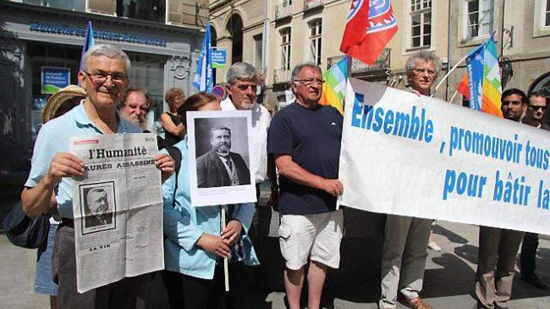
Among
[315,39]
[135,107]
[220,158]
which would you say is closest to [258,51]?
[315,39]

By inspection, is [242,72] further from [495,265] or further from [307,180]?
[495,265]

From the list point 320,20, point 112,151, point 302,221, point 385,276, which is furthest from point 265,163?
point 320,20

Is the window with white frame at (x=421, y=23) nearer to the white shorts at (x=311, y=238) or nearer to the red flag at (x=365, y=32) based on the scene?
the red flag at (x=365, y=32)

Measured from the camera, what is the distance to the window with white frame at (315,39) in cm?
2386

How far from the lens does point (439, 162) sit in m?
3.36

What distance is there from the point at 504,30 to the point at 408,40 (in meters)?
4.41

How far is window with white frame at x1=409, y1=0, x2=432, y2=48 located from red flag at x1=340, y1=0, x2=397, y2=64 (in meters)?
15.9

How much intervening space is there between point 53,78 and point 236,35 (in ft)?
67.4

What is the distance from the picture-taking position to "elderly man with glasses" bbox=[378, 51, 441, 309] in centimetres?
346

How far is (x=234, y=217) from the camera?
270 cm

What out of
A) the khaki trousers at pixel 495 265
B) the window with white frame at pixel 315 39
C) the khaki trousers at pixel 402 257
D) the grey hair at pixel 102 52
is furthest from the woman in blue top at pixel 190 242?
the window with white frame at pixel 315 39

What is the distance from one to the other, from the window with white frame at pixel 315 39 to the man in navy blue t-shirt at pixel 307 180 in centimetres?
2134

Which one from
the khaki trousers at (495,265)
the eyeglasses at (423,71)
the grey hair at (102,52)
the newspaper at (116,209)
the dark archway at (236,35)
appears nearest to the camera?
the newspaper at (116,209)

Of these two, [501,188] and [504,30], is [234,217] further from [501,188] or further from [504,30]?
[504,30]
